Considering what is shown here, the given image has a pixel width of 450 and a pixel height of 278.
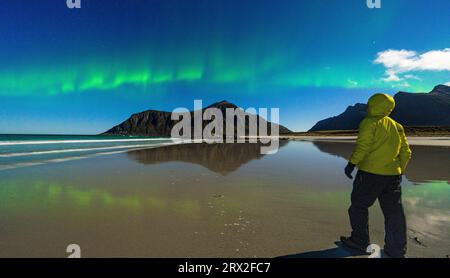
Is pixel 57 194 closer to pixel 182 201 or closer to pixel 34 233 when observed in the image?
pixel 34 233

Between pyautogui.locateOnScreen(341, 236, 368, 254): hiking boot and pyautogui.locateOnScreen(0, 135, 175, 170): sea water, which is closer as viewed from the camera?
pyautogui.locateOnScreen(341, 236, 368, 254): hiking boot

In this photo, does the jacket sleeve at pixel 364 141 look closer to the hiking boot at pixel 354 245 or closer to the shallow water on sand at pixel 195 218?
the hiking boot at pixel 354 245

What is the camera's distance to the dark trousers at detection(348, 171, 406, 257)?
3342mm

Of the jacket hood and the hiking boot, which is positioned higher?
the jacket hood

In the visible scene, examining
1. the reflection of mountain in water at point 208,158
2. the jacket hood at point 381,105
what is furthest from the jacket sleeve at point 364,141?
the reflection of mountain in water at point 208,158

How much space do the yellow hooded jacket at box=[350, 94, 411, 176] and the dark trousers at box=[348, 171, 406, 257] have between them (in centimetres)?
14

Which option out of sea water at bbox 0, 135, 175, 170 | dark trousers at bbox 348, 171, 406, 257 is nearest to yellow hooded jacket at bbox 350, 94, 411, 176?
dark trousers at bbox 348, 171, 406, 257

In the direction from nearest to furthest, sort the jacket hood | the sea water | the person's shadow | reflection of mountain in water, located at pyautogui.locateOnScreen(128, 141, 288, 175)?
the person's shadow
the jacket hood
reflection of mountain in water, located at pyautogui.locateOnScreen(128, 141, 288, 175)
the sea water

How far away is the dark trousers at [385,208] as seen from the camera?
11.0 feet

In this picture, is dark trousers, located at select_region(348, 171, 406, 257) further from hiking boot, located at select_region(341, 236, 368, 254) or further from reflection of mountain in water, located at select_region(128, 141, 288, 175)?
reflection of mountain in water, located at select_region(128, 141, 288, 175)

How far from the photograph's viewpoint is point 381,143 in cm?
Result: 343

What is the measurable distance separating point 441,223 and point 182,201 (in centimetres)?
524

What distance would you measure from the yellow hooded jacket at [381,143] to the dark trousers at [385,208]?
0.14 m
